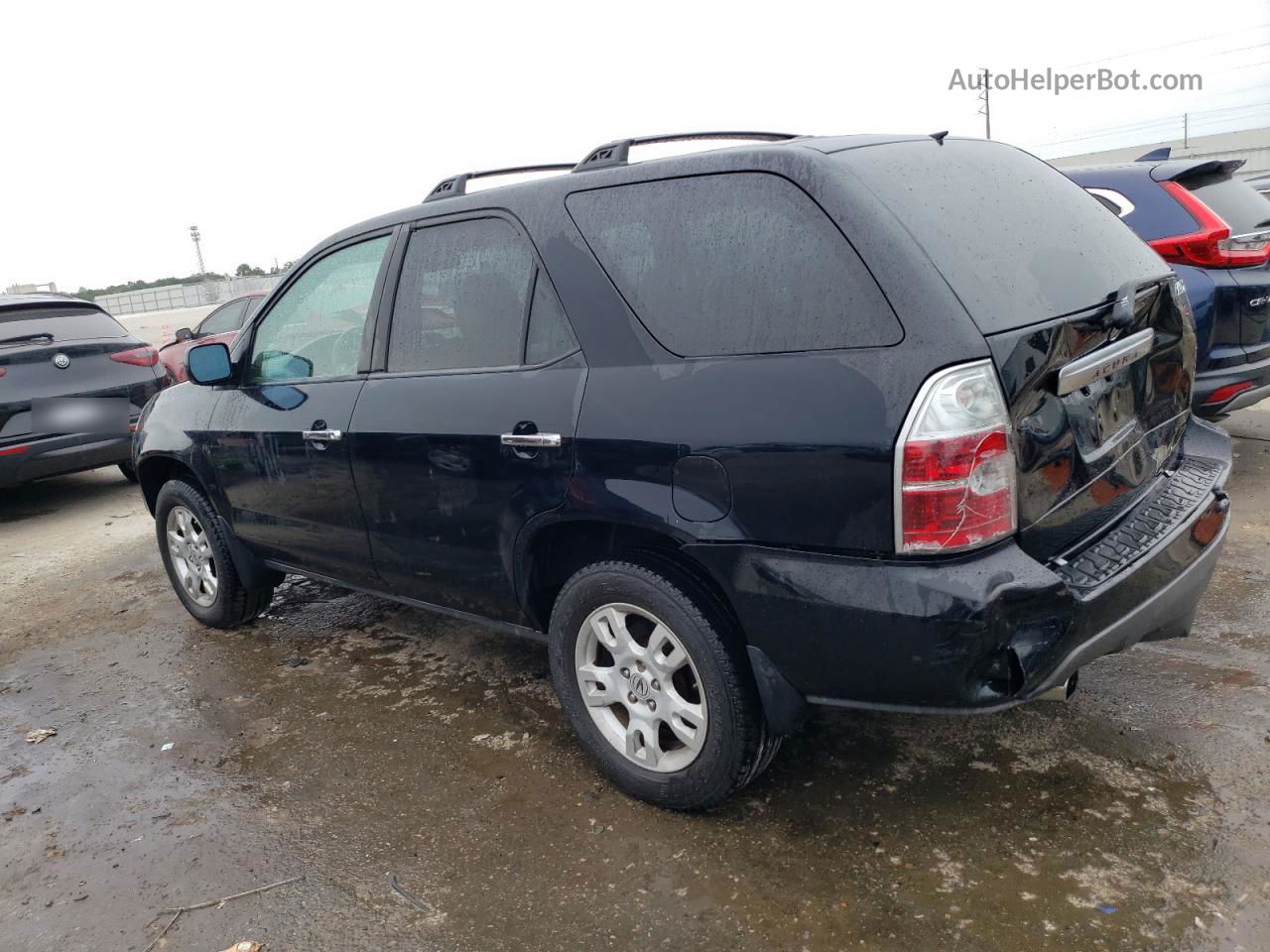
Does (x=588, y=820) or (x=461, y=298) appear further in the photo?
(x=461, y=298)

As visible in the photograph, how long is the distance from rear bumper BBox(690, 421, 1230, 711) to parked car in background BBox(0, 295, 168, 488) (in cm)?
631

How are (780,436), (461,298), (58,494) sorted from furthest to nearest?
(58,494), (461,298), (780,436)

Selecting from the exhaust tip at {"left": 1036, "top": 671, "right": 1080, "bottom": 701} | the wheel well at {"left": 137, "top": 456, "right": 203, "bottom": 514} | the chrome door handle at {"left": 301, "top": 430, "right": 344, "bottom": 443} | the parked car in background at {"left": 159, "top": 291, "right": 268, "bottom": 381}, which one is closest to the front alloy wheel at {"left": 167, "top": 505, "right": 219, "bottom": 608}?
the wheel well at {"left": 137, "top": 456, "right": 203, "bottom": 514}

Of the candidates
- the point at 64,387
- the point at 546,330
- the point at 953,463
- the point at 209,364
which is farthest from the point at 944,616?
the point at 64,387

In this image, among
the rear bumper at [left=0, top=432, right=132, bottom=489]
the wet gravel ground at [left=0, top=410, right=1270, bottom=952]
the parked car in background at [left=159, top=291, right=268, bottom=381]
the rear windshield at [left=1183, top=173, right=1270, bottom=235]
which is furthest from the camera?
the parked car in background at [left=159, top=291, right=268, bottom=381]

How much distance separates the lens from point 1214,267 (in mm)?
4770

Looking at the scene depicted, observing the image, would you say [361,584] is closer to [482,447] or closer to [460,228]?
[482,447]

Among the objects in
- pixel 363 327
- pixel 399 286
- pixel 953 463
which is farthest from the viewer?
pixel 363 327

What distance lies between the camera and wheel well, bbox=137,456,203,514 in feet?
14.8

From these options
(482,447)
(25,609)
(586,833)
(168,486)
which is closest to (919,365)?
(482,447)

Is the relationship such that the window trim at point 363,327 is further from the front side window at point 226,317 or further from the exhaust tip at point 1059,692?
the front side window at point 226,317

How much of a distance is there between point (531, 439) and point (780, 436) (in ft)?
2.70

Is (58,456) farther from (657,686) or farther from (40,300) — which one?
(657,686)

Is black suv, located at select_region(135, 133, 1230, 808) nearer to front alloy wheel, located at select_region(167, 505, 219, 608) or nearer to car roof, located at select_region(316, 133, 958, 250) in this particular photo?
car roof, located at select_region(316, 133, 958, 250)
